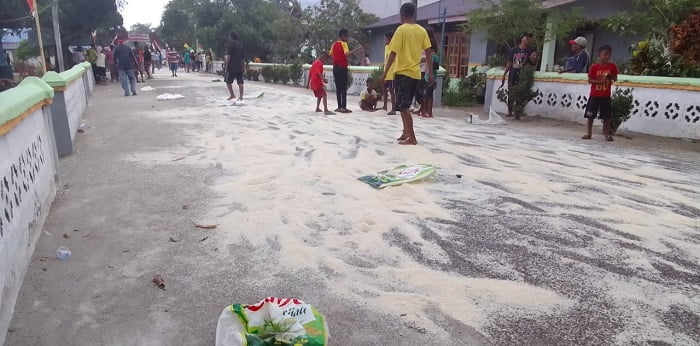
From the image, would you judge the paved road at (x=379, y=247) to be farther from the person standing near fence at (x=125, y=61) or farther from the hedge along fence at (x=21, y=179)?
the person standing near fence at (x=125, y=61)

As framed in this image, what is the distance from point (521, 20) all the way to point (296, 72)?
11243mm

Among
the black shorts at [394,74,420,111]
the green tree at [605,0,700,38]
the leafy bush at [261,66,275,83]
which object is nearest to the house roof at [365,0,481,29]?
the leafy bush at [261,66,275,83]

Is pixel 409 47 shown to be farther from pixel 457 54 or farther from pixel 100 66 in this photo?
pixel 100 66

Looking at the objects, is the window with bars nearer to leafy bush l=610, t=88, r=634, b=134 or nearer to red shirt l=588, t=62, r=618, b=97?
leafy bush l=610, t=88, r=634, b=134

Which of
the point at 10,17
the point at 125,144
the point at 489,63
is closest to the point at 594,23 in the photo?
the point at 489,63

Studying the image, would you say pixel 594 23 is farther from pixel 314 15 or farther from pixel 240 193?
pixel 314 15

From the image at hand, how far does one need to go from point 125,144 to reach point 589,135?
6.67 metres

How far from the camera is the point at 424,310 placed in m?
2.36

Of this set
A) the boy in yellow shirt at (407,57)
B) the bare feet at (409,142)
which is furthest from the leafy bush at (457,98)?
the bare feet at (409,142)

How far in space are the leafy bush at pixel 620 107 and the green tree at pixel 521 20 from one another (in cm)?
339

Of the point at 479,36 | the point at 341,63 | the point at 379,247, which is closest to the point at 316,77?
the point at 341,63

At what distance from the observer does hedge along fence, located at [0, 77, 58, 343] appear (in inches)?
94.5

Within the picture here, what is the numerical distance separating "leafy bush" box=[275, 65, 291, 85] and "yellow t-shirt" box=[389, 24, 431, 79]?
49.5ft

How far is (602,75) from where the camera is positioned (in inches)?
267
